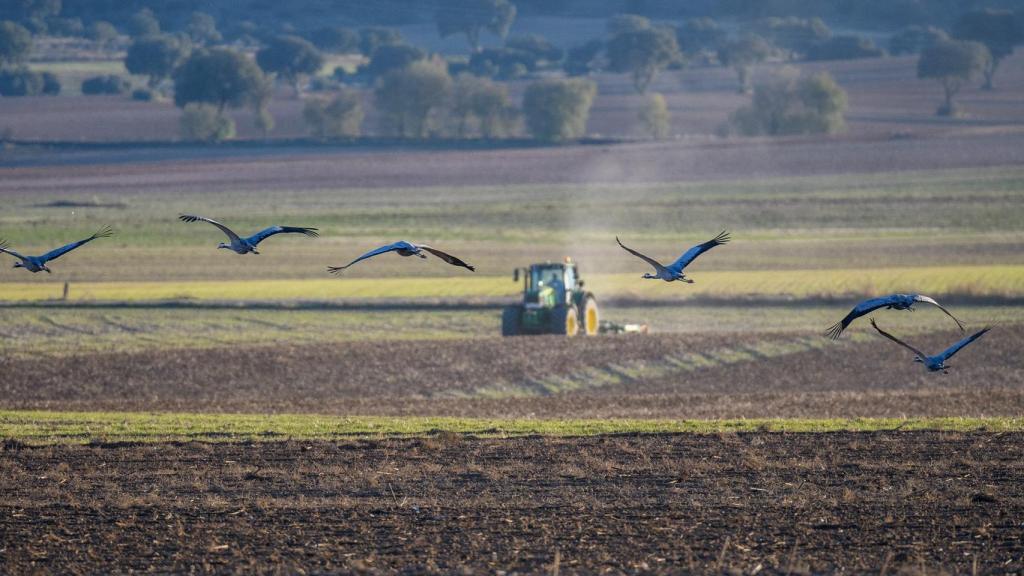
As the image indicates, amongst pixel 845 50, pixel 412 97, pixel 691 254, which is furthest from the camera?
pixel 845 50

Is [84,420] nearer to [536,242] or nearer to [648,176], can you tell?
[536,242]

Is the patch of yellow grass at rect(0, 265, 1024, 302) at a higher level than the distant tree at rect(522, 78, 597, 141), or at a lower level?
lower

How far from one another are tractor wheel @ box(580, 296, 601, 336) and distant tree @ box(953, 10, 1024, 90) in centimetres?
14522

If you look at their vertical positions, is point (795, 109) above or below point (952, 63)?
below

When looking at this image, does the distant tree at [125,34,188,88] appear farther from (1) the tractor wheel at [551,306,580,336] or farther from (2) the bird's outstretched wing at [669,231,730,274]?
(2) the bird's outstretched wing at [669,231,730,274]

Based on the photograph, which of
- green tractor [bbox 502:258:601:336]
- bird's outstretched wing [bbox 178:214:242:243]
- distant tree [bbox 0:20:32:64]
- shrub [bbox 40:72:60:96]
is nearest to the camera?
bird's outstretched wing [bbox 178:214:242:243]

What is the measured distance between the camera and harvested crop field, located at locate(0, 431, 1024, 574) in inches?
611

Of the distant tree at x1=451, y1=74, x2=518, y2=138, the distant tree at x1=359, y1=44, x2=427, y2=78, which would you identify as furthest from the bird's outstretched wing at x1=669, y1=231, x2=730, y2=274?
the distant tree at x1=359, y1=44, x2=427, y2=78

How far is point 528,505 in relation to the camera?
18203mm

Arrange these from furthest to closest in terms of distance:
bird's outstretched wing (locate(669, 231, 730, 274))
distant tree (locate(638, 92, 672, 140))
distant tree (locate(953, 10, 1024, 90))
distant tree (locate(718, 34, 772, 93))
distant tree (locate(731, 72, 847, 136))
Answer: distant tree (locate(718, 34, 772, 93))
distant tree (locate(953, 10, 1024, 90))
distant tree (locate(638, 92, 672, 140))
distant tree (locate(731, 72, 847, 136))
bird's outstretched wing (locate(669, 231, 730, 274))

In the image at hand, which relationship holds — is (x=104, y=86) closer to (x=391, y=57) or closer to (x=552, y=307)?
(x=391, y=57)

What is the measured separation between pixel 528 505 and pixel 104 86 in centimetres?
16716

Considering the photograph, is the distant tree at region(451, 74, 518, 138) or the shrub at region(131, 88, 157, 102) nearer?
the distant tree at region(451, 74, 518, 138)

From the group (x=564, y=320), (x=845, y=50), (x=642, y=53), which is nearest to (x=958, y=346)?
(x=564, y=320)
